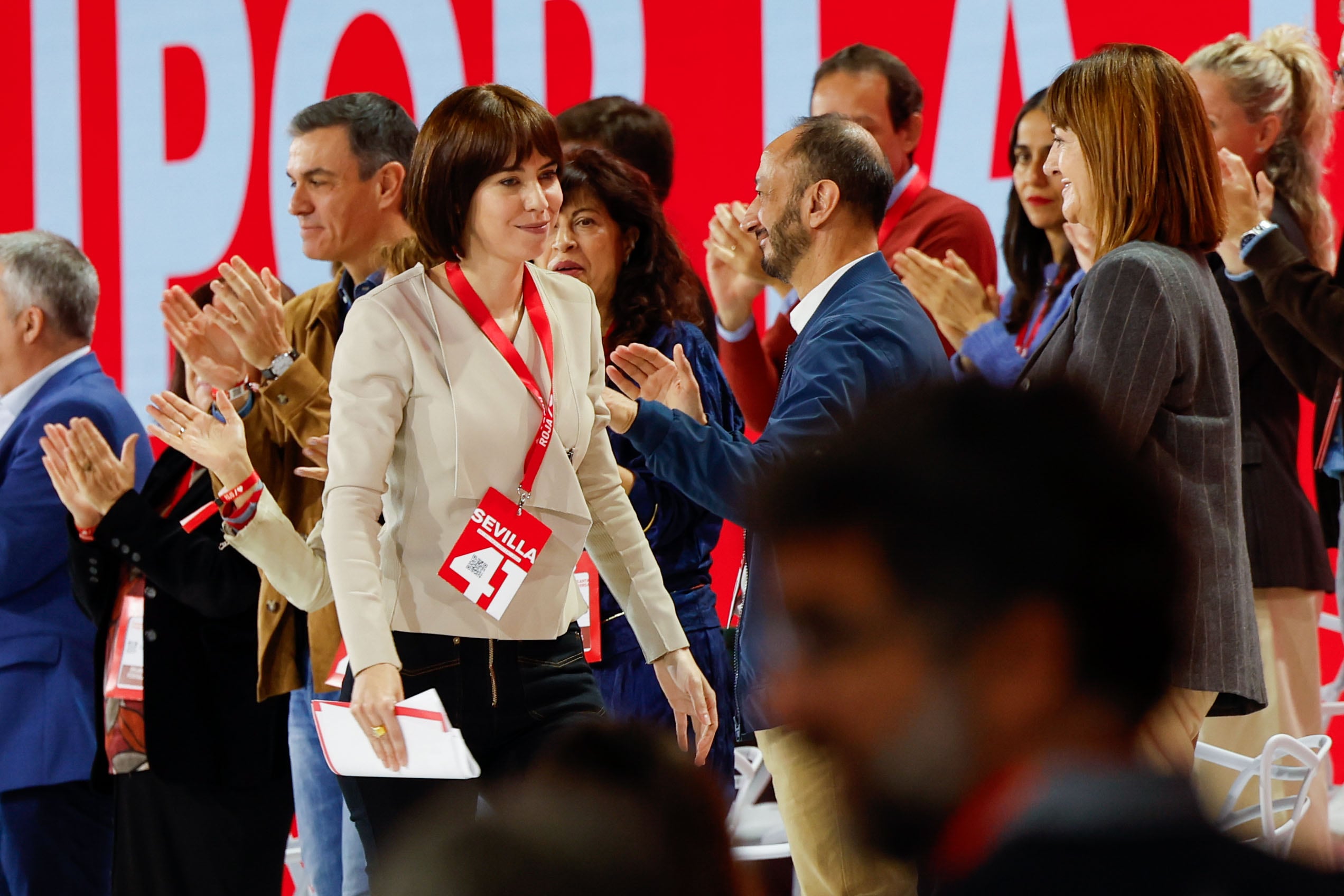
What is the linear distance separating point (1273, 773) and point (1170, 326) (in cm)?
105

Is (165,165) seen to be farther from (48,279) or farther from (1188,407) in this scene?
(1188,407)

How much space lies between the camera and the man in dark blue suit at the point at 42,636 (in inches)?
147

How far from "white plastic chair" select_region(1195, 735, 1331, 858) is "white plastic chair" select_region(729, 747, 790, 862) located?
870mm

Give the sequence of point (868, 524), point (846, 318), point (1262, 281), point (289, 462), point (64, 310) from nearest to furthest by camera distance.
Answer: point (868, 524), point (846, 318), point (1262, 281), point (289, 462), point (64, 310)

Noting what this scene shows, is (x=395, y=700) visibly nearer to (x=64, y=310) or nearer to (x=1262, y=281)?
(x=1262, y=281)

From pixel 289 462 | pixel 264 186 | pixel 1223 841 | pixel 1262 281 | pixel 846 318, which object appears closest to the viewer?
pixel 1223 841

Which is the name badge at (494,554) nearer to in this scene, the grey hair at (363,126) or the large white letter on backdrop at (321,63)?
the grey hair at (363,126)

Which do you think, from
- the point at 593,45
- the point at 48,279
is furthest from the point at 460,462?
the point at 593,45

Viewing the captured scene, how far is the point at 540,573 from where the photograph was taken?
97.6 inches

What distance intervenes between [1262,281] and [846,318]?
969mm

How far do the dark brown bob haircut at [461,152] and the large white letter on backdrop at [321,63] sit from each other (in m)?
2.93

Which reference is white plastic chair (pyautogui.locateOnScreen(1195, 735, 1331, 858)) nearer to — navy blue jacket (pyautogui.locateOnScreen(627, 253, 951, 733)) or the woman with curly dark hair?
navy blue jacket (pyautogui.locateOnScreen(627, 253, 951, 733))

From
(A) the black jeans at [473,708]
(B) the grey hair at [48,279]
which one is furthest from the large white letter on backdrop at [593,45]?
(A) the black jeans at [473,708]

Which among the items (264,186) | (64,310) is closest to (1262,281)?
(64,310)
